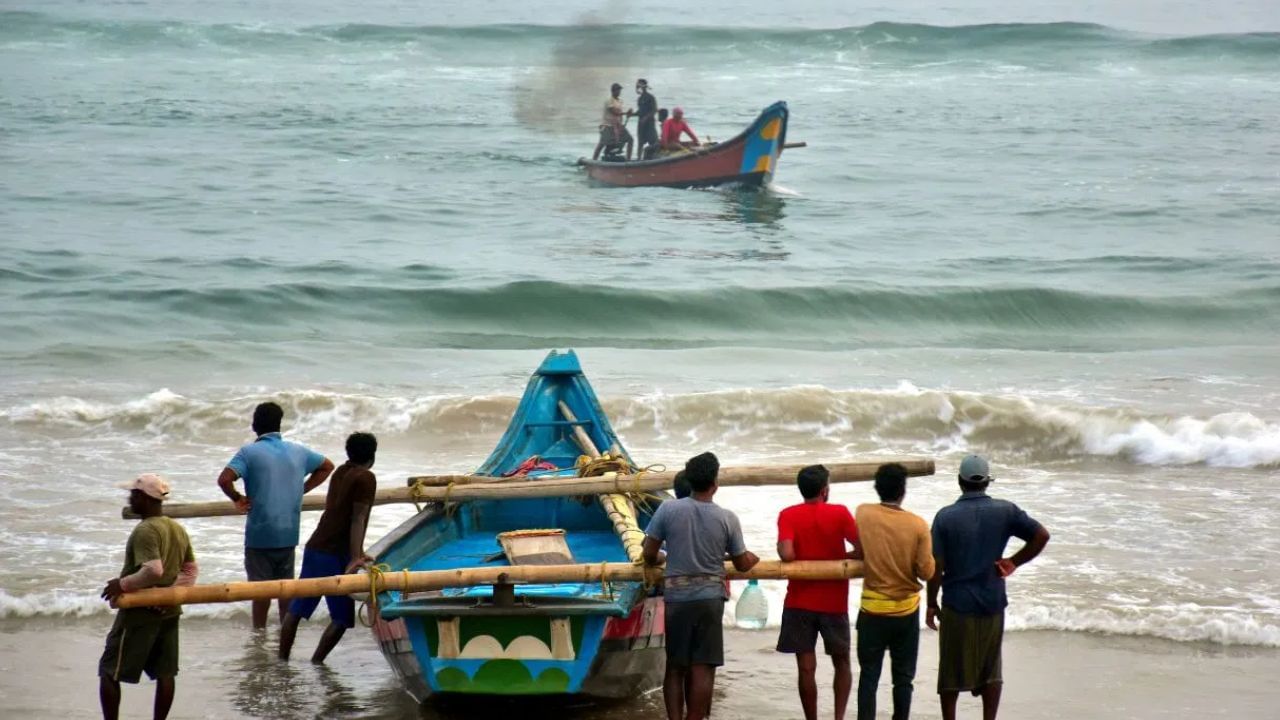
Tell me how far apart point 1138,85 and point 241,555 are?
39.5 meters

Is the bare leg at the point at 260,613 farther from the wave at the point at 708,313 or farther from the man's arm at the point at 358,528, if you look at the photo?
the wave at the point at 708,313

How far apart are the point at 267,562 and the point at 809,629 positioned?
2776 mm

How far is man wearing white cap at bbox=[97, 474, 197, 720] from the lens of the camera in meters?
5.85

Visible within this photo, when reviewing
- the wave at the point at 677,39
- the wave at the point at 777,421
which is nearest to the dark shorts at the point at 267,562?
the wave at the point at 777,421

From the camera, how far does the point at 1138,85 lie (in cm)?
4412

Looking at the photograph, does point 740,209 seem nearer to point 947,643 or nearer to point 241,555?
point 241,555

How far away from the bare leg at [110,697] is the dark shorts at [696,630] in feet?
7.34

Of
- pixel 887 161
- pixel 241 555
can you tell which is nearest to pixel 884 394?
pixel 241 555

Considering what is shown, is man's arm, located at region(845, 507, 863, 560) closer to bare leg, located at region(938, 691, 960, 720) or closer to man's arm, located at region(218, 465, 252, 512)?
bare leg, located at region(938, 691, 960, 720)

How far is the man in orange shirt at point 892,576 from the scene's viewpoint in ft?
19.1

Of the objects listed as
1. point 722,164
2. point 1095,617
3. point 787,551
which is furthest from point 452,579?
point 722,164

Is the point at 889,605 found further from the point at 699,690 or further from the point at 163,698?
the point at 163,698

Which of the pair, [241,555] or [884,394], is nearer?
[241,555]

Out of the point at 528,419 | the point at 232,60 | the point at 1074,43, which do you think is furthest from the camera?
the point at 1074,43
